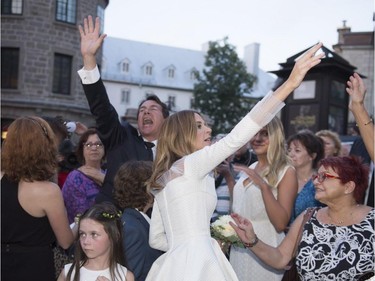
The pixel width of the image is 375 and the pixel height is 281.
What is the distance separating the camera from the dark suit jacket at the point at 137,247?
3719 mm

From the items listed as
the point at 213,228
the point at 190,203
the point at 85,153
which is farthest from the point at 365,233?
the point at 85,153

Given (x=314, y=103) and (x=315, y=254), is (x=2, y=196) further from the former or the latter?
(x=314, y=103)

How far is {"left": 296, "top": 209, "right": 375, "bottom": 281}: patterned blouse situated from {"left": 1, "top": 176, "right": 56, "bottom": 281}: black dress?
1.85m

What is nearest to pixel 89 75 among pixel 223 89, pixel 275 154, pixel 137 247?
pixel 137 247

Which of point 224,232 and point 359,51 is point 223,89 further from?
point 224,232

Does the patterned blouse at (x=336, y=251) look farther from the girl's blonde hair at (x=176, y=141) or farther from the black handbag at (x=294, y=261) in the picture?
the girl's blonde hair at (x=176, y=141)

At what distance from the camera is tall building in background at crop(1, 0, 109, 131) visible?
22906mm

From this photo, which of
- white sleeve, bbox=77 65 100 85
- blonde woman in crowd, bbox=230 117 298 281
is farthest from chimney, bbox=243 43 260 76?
white sleeve, bbox=77 65 100 85

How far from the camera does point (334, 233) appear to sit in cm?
361

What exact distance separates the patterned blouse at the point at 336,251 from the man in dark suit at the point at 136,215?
1143 millimetres

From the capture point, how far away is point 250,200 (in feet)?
15.6

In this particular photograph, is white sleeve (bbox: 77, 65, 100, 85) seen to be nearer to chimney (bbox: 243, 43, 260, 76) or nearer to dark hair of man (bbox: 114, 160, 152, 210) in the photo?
dark hair of man (bbox: 114, 160, 152, 210)

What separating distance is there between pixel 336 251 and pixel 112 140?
2.46m

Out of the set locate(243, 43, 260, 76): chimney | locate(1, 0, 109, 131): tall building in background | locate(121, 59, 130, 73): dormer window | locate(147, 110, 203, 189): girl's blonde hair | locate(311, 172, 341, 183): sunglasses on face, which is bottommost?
locate(311, 172, 341, 183): sunglasses on face
